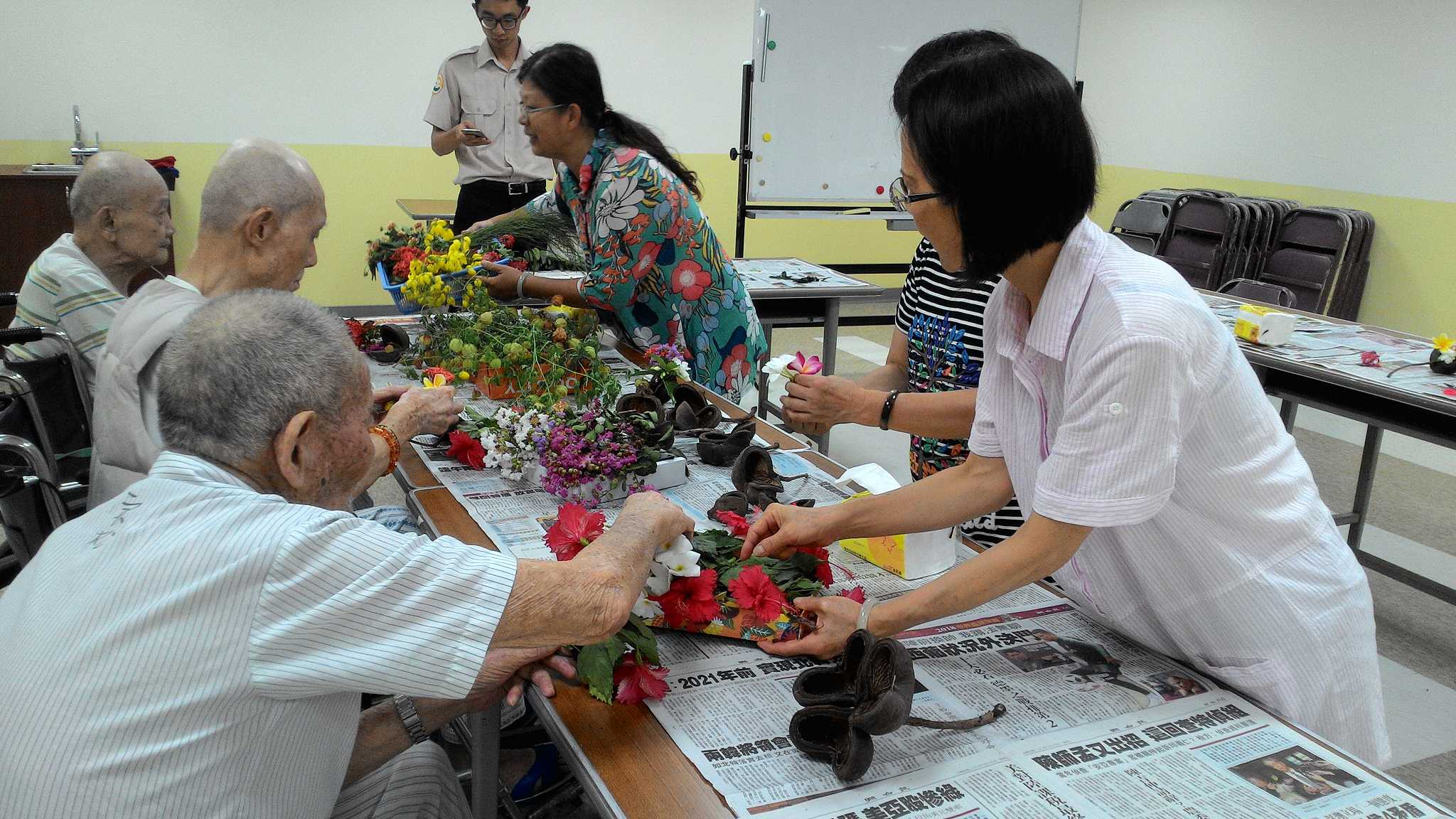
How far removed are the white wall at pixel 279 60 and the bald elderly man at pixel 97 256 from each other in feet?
13.8

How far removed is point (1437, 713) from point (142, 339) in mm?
3535

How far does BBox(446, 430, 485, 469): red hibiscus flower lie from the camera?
208 cm

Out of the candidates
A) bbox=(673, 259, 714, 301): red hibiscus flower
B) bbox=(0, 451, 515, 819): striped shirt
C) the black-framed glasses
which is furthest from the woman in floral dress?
bbox=(0, 451, 515, 819): striped shirt

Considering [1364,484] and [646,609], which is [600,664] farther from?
[1364,484]

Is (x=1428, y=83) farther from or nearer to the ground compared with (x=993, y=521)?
farther from the ground

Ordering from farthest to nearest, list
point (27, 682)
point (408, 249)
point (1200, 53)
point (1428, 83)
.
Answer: point (1200, 53)
point (1428, 83)
point (408, 249)
point (27, 682)

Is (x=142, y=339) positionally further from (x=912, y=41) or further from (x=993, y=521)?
(x=912, y=41)

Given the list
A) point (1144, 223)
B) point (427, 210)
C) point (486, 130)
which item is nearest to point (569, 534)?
point (486, 130)

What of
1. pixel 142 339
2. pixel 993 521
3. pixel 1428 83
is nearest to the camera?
pixel 142 339

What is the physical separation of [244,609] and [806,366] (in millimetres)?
1334

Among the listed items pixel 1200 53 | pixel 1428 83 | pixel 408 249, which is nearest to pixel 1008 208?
pixel 408 249

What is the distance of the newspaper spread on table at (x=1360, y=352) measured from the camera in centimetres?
312

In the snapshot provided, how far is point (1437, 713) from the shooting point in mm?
2836

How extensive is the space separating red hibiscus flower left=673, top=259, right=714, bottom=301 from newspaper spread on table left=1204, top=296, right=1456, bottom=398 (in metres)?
1.60
